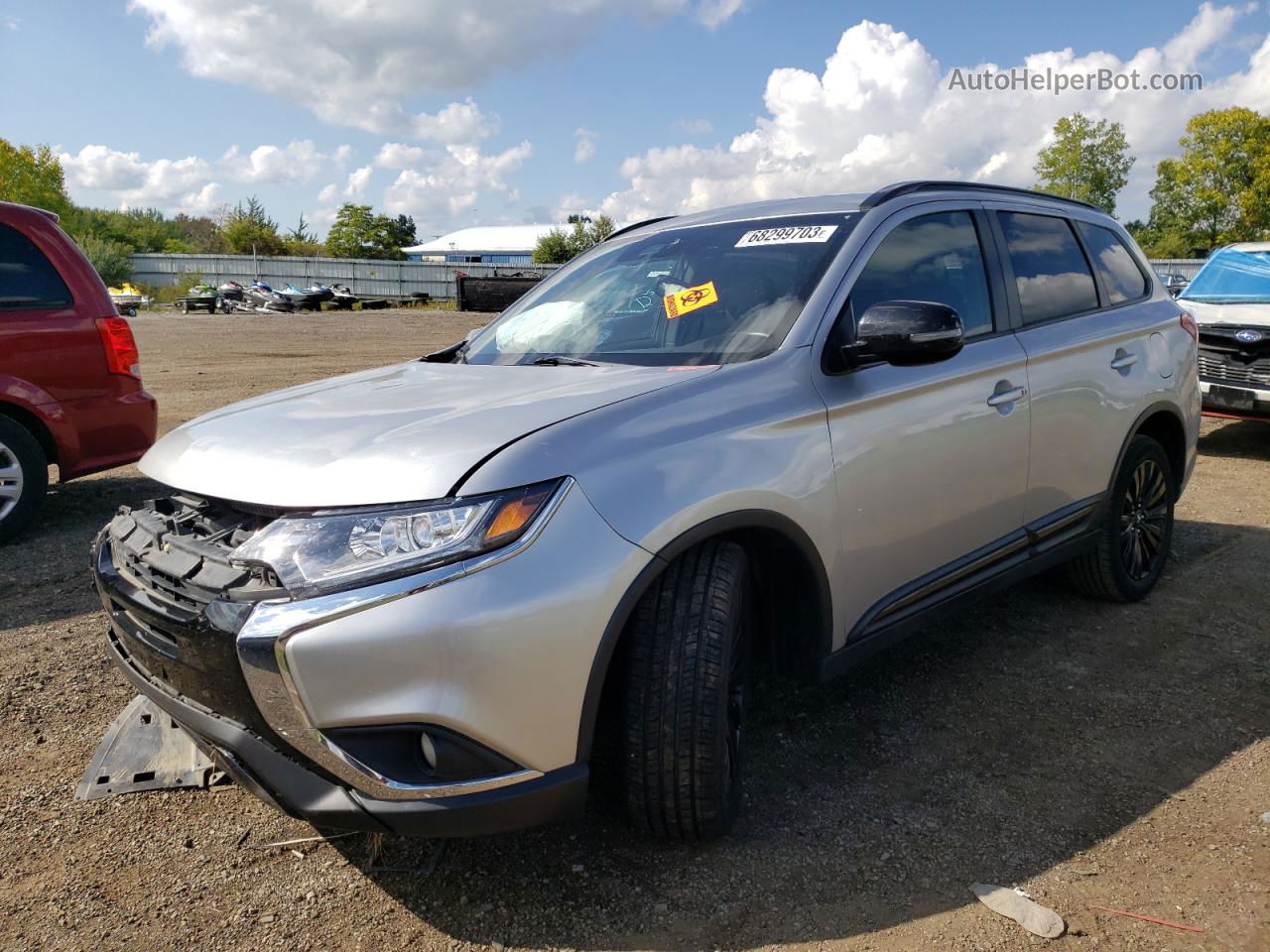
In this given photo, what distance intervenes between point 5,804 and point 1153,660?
407 cm

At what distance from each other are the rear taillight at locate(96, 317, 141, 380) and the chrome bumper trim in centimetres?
438

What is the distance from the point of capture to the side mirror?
9.00 ft

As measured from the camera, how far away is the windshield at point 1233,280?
8.80 metres

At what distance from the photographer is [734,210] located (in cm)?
367

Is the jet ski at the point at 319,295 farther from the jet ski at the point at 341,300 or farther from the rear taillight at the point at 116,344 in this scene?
the rear taillight at the point at 116,344

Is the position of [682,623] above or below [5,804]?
above

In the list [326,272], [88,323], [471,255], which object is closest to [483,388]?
[88,323]

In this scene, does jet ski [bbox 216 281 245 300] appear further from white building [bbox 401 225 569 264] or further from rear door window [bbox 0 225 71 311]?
white building [bbox 401 225 569 264]

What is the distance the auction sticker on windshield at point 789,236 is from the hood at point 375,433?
745 millimetres

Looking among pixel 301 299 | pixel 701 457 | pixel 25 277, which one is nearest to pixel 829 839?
pixel 701 457

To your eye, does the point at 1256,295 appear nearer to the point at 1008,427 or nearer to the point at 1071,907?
the point at 1008,427

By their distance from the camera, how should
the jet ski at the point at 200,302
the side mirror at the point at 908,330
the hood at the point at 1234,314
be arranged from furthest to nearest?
the jet ski at the point at 200,302
the hood at the point at 1234,314
the side mirror at the point at 908,330

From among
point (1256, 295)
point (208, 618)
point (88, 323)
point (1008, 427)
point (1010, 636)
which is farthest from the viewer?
point (1256, 295)

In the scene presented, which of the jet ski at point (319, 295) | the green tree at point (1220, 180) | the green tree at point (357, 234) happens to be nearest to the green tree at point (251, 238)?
the green tree at point (357, 234)
